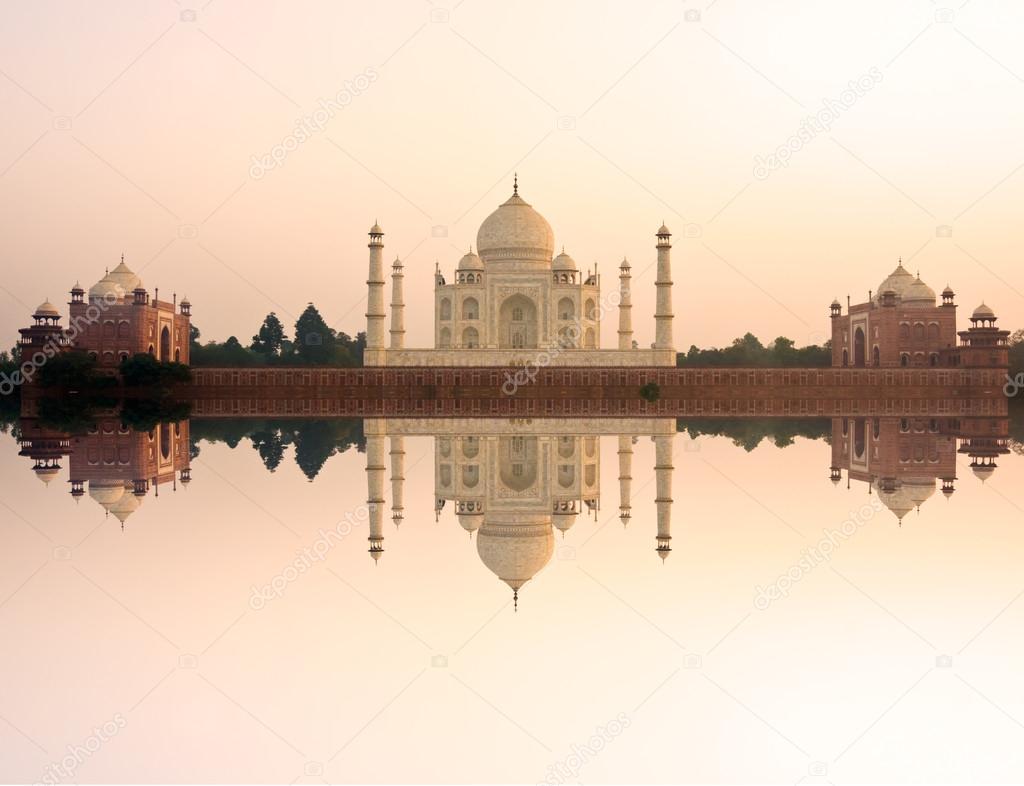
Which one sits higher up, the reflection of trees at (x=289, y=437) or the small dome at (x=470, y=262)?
the small dome at (x=470, y=262)

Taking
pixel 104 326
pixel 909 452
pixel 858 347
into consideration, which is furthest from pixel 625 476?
pixel 858 347

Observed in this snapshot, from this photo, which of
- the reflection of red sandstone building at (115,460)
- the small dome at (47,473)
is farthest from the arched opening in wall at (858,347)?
the small dome at (47,473)

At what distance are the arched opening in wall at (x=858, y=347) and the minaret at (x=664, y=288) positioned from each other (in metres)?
11.5

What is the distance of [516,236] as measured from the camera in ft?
144

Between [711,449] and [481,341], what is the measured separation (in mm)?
25269

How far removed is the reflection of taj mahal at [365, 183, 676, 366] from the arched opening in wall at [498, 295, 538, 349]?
0.12ft

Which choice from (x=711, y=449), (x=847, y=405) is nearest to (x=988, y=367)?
(x=847, y=405)

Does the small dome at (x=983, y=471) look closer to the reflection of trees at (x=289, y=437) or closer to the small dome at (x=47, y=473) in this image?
the reflection of trees at (x=289, y=437)

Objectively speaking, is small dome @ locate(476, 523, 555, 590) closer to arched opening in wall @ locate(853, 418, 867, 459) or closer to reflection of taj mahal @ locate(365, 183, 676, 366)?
arched opening in wall @ locate(853, 418, 867, 459)

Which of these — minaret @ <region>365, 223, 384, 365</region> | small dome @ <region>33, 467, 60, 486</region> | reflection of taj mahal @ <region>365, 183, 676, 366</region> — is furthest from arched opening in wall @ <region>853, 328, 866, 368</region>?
small dome @ <region>33, 467, 60, 486</region>

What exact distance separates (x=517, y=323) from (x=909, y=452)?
1072 inches

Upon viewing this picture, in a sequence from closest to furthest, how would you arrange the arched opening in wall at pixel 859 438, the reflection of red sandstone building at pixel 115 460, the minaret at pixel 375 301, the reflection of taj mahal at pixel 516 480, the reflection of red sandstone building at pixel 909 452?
the reflection of taj mahal at pixel 516 480 → the reflection of red sandstone building at pixel 115 460 → the reflection of red sandstone building at pixel 909 452 → the arched opening in wall at pixel 859 438 → the minaret at pixel 375 301

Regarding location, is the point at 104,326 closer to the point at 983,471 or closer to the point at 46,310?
the point at 46,310

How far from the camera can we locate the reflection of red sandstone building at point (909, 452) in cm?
1380
